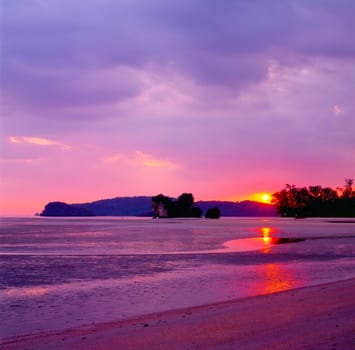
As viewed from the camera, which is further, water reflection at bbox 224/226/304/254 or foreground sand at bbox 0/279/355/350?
water reflection at bbox 224/226/304/254

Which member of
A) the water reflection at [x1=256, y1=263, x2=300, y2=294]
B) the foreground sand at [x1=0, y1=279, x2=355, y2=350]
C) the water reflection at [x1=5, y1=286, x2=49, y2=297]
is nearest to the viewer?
the foreground sand at [x1=0, y1=279, x2=355, y2=350]

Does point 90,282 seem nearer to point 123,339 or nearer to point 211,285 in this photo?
point 211,285

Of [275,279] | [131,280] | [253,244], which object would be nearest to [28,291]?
[131,280]

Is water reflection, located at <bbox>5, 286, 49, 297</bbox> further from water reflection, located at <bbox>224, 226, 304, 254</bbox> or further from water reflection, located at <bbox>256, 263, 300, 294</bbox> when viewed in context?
water reflection, located at <bbox>224, 226, 304, 254</bbox>

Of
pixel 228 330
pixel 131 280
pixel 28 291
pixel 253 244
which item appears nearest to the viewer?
pixel 228 330

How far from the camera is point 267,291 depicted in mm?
17125

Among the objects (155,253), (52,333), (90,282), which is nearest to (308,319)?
(52,333)

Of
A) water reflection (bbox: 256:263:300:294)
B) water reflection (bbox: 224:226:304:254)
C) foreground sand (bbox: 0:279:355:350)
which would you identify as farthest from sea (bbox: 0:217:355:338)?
water reflection (bbox: 224:226:304:254)

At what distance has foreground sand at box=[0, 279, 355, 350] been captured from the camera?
9227mm

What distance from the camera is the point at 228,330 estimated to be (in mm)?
10180

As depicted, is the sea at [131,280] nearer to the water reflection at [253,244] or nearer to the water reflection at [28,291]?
the water reflection at [28,291]

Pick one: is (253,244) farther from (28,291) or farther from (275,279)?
(28,291)

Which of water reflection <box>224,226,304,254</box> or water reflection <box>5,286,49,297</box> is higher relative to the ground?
water reflection <box>224,226,304,254</box>

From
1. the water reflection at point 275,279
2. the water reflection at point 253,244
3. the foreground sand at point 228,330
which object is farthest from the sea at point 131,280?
the water reflection at point 253,244
